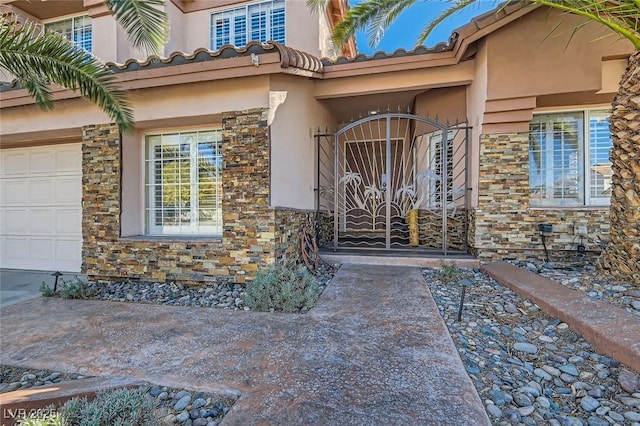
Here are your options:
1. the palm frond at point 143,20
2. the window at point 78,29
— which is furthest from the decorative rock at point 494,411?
the window at point 78,29

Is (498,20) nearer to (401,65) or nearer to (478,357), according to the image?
(401,65)

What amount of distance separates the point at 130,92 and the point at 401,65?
4.99 meters

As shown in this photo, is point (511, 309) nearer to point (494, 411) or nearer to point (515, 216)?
point (494, 411)

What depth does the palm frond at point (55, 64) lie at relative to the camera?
3500 millimetres

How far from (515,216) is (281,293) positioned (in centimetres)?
435

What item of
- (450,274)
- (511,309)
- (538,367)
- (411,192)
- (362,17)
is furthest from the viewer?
(411,192)

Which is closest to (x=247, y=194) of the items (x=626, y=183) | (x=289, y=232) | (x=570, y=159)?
(x=289, y=232)

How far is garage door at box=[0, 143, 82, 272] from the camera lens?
6.62 meters

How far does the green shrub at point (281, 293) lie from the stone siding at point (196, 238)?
59 centimetres

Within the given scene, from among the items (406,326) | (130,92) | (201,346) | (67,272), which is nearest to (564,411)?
(406,326)

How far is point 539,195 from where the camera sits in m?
6.04

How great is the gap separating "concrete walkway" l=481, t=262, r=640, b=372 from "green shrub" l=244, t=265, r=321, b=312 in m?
2.77

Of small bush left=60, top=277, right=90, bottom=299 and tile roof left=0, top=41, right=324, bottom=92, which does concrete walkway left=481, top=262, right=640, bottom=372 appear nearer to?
tile roof left=0, top=41, right=324, bottom=92

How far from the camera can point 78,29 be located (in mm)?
8438
